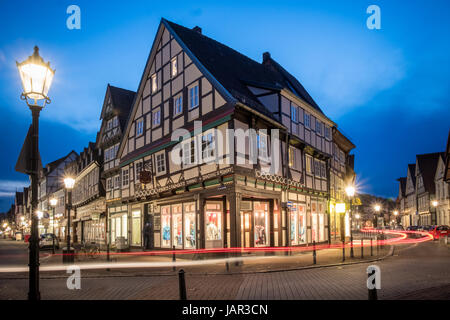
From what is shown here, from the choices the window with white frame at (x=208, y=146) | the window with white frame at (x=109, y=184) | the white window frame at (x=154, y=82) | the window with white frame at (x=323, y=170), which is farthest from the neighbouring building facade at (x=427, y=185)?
the window with white frame at (x=208, y=146)

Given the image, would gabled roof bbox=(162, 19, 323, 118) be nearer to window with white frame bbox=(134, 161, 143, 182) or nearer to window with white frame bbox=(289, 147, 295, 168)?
window with white frame bbox=(289, 147, 295, 168)

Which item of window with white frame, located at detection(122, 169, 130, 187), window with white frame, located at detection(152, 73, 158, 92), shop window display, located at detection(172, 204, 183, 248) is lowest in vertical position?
shop window display, located at detection(172, 204, 183, 248)

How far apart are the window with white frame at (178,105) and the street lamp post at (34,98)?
15.5 metres

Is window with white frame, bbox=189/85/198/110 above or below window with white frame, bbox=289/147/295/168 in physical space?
above

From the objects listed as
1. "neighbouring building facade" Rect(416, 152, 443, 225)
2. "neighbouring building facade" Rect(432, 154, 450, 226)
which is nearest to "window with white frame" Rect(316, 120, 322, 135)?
"neighbouring building facade" Rect(432, 154, 450, 226)

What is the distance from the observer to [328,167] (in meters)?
30.5

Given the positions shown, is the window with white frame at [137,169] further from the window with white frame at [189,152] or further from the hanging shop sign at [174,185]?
the window with white frame at [189,152]

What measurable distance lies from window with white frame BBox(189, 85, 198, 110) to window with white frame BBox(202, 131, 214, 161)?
2.15 metres

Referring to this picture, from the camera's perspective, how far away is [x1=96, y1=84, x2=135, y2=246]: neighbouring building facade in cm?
3068

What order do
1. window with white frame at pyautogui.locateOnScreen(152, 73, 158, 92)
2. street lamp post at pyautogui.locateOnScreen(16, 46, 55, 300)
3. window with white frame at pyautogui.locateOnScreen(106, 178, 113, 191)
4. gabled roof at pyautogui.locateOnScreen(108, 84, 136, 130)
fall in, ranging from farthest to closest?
window with white frame at pyautogui.locateOnScreen(106, 178, 113, 191)
gabled roof at pyautogui.locateOnScreen(108, 84, 136, 130)
window with white frame at pyautogui.locateOnScreen(152, 73, 158, 92)
street lamp post at pyautogui.locateOnScreen(16, 46, 55, 300)

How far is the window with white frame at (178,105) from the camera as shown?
899 inches

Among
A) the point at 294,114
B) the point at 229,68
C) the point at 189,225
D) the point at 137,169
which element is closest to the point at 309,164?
the point at 294,114

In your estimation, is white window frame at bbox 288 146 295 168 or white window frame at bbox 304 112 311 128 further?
white window frame at bbox 304 112 311 128

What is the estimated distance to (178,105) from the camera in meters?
23.1
